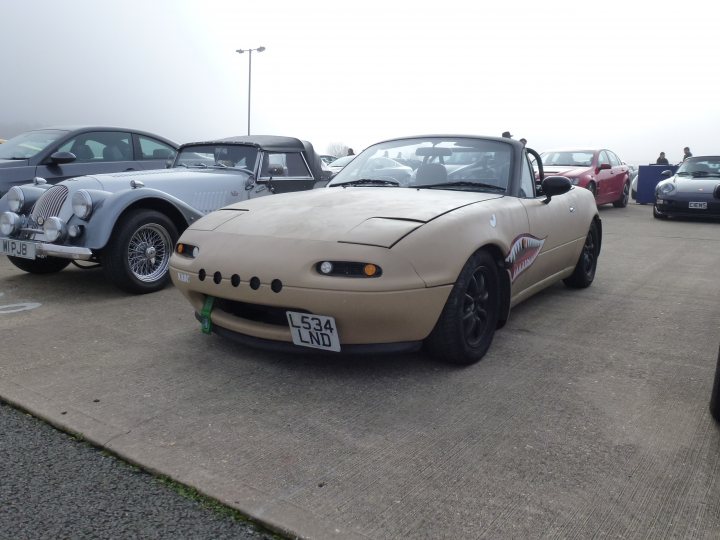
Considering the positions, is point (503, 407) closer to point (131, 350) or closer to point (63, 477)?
point (63, 477)

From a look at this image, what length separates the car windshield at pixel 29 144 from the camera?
23.7 feet

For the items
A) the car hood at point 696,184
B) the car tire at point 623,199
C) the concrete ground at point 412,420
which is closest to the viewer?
the concrete ground at point 412,420

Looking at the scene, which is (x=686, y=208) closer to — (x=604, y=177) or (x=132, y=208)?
(x=604, y=177)

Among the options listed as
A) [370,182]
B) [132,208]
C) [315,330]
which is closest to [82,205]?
[132,208]

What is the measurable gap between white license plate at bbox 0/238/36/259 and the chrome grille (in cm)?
26

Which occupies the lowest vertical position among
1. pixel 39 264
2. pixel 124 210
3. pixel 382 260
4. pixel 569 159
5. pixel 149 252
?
pixel 39 264

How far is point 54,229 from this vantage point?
4785mm

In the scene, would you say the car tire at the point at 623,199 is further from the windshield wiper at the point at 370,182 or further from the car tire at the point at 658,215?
the windshield wiper at the point at 370,182

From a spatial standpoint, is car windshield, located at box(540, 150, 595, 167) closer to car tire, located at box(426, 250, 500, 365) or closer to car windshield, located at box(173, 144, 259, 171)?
car windshield, located at box(173, 144, 259, 171)

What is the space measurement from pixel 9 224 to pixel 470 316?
4.03 metres

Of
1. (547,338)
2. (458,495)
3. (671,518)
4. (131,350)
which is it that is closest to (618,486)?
(671,518)

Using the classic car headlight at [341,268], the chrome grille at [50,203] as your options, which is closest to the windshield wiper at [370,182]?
the classic car headlight at [341,268]

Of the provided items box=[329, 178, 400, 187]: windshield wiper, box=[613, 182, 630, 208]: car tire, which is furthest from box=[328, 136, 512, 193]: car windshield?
box=[613, 182, 630, 208]: car tire

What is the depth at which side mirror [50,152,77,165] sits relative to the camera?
6.93 m
